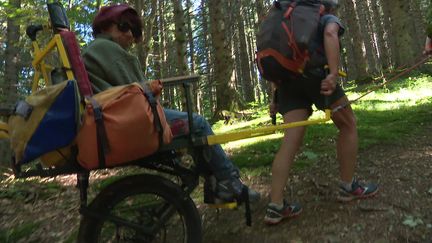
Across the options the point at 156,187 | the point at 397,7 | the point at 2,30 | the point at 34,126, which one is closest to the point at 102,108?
the point at 34,126

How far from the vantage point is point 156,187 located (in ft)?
10.5

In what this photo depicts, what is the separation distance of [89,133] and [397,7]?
13.9 m

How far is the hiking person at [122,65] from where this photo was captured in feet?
10.4

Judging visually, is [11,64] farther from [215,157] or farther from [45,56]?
[215,157]

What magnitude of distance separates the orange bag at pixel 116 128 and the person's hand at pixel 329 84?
4.54 feet

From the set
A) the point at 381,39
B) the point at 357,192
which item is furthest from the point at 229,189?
the point at 381,39

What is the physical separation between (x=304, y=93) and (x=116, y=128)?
1.73m

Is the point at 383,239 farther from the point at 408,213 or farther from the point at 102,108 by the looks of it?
the point at 102,108

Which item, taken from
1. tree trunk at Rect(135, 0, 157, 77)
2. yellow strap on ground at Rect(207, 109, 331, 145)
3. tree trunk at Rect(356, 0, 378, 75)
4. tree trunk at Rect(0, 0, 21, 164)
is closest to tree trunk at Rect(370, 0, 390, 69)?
tree trunk at Rect(356, 0, 378, 75)

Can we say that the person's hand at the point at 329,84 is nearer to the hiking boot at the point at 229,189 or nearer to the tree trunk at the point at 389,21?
the hiking boot at the point at 229,189

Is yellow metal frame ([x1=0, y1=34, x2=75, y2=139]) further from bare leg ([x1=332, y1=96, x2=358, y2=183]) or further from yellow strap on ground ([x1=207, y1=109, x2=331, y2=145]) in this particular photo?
bare leg ([x1=332, y1=96, x2=358, y2=183])

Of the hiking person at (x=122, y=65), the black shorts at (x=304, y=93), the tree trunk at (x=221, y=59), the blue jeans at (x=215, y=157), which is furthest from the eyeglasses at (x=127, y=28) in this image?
the tree trunk at (x=221, y=59)

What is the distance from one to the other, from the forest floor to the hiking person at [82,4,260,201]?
1.76ft

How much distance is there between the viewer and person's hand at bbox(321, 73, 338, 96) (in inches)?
134
